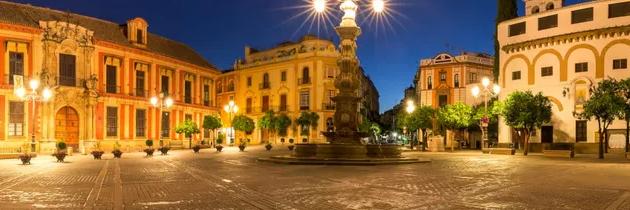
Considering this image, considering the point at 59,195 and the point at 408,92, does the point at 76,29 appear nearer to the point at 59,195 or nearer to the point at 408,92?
the point at 59,195

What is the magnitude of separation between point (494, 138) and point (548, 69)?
1566cm

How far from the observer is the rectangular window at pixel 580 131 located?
3718cm

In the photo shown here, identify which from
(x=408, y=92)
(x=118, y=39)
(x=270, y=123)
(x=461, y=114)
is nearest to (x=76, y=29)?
(x=118, y=39)

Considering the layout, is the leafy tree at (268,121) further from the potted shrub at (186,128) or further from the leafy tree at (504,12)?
the leafy tree at (504,12)

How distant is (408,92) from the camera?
112m

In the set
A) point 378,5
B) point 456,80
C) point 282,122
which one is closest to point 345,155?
point 378,5

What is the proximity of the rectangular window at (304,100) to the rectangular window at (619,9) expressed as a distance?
3172cm

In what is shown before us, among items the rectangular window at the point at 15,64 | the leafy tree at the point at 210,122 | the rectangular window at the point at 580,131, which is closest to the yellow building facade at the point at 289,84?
the leafy tree at the point at 210,122

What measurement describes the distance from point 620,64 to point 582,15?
13.5 feet

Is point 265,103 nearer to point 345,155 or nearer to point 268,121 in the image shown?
point 268,121

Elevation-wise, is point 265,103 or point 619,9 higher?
point 619,9

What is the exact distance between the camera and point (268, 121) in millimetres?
58625

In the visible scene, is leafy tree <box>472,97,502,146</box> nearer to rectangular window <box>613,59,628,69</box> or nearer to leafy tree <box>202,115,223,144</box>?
rectangular window <box>613,59,628,69</box>

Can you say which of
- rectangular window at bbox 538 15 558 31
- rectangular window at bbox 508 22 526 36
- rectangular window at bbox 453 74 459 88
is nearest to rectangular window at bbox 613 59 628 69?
rectangular window at bbox 538 15 558 31
